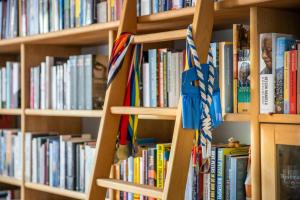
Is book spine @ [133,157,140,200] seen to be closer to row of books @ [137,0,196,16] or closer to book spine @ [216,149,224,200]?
book spine @ [216,149,224,200]

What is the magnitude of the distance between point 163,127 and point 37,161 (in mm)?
710

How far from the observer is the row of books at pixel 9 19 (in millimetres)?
2924

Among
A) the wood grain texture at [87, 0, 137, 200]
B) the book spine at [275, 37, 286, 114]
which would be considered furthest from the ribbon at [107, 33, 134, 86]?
the book spine at [275, 37, 286, 114]

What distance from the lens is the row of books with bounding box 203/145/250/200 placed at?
1.91 m

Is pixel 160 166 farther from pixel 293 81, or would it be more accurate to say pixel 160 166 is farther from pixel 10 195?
pixel 10 195

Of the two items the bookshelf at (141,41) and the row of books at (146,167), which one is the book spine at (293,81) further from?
the row of books at (146,167)

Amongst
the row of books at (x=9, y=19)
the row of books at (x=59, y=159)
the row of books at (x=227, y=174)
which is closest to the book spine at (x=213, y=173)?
the row of books at (x=227, y=174)

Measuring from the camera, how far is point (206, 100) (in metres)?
1.81

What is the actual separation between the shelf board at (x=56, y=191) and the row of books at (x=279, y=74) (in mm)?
1023

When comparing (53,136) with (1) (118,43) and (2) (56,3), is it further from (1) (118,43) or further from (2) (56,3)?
(1) (118,43)

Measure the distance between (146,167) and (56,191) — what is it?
1.99ft

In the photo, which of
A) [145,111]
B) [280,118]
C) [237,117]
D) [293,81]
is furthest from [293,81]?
[145,111]

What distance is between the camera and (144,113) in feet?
6.38

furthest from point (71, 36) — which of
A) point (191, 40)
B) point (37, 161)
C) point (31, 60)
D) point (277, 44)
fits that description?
point (277, 44)
